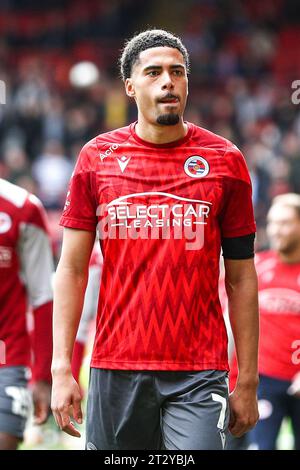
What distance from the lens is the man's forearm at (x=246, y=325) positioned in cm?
490

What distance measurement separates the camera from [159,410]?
189 inches

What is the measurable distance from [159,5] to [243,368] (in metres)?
21.9

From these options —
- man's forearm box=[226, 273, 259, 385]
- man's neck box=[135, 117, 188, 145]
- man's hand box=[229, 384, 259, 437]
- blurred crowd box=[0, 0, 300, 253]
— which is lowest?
man's hand box=[229, 384, 259, 437]

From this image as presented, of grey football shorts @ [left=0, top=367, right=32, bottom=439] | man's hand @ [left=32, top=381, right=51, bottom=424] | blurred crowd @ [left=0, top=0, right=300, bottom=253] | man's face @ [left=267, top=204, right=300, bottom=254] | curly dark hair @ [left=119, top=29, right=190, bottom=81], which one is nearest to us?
curly dark hair @ [left=119, top=29, right=190, bottom=81]

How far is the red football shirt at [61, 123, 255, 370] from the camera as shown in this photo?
481 cm

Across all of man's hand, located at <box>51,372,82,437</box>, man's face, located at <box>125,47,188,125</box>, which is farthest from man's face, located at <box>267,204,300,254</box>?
man's hand, located at <box>51,372,82,437</box>

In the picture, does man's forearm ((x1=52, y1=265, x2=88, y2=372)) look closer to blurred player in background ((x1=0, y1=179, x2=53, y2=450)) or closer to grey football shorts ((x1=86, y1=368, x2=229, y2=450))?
grey football shorts ((x1=86, y1=368, x2=229, y2=450))

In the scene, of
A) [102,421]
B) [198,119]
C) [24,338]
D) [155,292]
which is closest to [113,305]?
[155,292]

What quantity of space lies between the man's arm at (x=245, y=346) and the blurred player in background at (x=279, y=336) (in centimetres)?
291

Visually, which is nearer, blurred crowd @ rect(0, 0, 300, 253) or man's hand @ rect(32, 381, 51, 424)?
man's hand @ rect(32, 381, 51, 424)

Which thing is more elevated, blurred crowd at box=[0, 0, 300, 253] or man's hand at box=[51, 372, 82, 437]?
Result: blurred crowd at box=[0, 0, 300, 253]

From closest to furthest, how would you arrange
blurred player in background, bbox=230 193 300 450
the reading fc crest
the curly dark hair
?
Answer: the reading fc crest, the curly dark hair, blurred player in background, bbox=230 193 300 450

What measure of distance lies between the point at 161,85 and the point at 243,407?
1.44m

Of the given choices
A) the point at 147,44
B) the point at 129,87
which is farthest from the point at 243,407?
the point at 147,44
